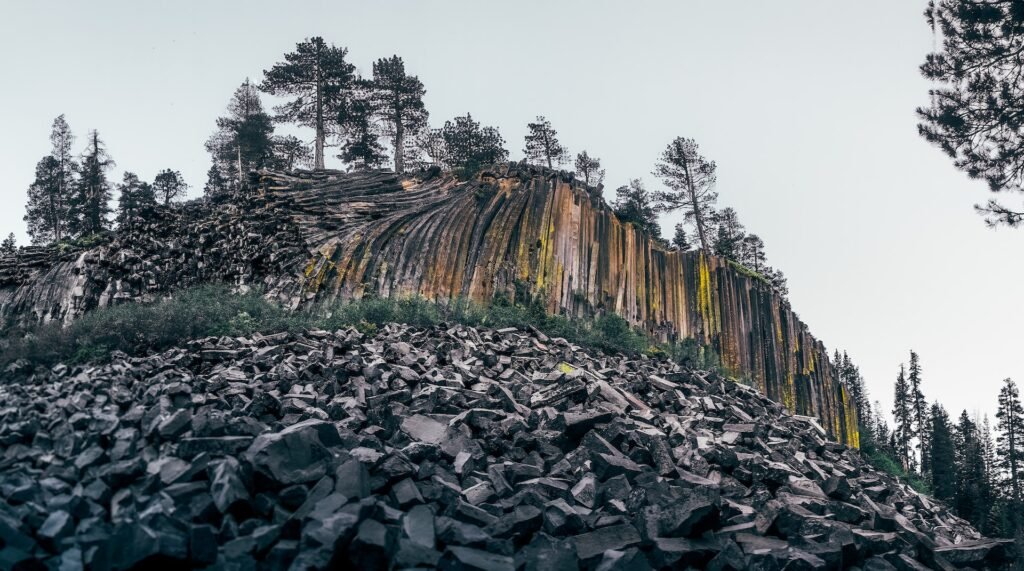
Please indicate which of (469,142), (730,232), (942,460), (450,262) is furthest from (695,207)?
(942,460)

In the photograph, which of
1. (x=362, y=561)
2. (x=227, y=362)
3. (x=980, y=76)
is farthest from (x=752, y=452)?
(x=980, y=76)

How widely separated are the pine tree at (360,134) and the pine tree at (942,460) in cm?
3667

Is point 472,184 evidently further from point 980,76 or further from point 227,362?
point 980,76

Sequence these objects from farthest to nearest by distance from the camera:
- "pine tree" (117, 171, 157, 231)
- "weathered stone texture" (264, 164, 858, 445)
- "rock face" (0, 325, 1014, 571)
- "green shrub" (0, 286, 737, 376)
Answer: "pine tree" (117, 171, 157, 231) < "weathered stone texture" (264, 164, 858, 445) < "green shrub" (0, 286, 737, 376) < "rock face" (0, 325, 1014, 571)

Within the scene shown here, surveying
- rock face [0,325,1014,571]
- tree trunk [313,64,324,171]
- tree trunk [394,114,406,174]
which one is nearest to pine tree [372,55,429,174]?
tree trunk [394,114,406,174]

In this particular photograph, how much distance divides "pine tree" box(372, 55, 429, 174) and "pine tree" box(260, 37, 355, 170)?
1.59 metres

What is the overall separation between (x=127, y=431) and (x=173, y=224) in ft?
64.2

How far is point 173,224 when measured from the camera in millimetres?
23938

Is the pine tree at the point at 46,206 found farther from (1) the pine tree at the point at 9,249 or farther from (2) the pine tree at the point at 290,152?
(2) the pine tree at the point at 290,152

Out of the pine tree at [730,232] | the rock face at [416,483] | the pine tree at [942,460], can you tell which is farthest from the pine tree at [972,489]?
the rock face at [416,483]

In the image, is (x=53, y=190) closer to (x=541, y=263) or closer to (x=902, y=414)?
(x=541, y=263)

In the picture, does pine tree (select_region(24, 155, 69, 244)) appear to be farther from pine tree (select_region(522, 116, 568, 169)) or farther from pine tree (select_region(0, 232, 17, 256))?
pine tree (select_region(522, 116, 568, 169))

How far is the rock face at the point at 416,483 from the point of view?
432 cm

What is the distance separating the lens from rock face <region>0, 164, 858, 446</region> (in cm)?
1934
